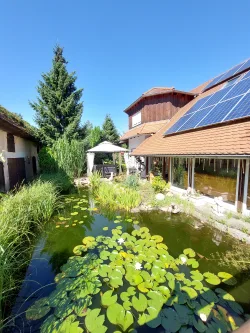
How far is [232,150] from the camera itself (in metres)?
4.95

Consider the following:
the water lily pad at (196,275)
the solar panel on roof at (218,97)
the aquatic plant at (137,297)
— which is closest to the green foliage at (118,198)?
the aquatic plant at (137,297)

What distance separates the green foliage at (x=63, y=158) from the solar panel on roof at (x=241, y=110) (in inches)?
383

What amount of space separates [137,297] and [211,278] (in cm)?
145

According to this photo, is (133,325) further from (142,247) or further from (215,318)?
(142,247)

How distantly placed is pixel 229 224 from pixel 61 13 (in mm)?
10303

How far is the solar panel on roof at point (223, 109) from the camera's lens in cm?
604

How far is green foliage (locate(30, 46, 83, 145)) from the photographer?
14.7 m

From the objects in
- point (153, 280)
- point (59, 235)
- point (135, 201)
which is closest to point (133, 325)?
point (153, 280)

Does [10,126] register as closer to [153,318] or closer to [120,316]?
[120,316]

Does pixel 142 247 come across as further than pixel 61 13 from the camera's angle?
No

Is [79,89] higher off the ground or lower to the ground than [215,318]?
higher

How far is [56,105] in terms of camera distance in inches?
588

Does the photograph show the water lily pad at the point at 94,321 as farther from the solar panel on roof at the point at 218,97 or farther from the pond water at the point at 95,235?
the solar panel on roof at the point at 218,97

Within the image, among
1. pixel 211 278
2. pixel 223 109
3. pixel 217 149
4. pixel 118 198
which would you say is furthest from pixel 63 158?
pixel 211 278
